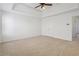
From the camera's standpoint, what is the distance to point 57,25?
1.77 m

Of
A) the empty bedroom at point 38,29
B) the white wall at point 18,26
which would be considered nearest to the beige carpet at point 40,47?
the empty bedroom at point 38,29

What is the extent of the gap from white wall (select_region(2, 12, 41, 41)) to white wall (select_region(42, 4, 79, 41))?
0.53 ft

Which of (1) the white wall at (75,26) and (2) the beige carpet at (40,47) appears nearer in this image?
(2) the beige carpet at (40,47)

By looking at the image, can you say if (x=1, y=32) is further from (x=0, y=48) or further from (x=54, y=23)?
(x=54, y=23)

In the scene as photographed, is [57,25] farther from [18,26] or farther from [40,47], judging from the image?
[18,26]

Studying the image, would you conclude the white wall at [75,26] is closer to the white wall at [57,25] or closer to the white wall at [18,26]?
the white wall at [57,25]

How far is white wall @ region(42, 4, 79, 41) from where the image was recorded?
1.73 m

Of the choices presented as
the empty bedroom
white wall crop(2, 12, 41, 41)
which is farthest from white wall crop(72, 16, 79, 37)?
white wall crop(2, 12, 41, 41)

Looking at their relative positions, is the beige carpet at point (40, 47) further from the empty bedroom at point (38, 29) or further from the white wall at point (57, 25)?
the white wall at point (57, 25)

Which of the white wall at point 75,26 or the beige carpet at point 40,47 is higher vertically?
the white wall at point 75,26

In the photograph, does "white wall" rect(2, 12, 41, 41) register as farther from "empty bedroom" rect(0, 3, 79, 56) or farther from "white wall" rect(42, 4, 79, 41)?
"white wall" rect(42, 4, 79, 41)

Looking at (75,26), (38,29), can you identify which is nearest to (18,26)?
(38,29)

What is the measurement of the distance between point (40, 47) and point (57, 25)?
1.80ft

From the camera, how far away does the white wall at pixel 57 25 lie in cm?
173
